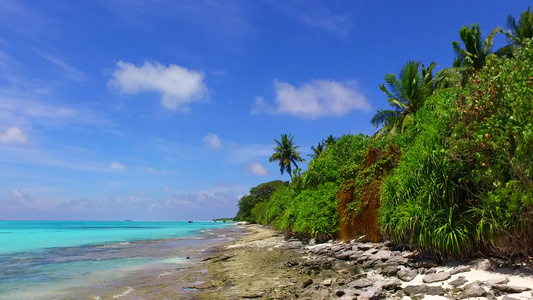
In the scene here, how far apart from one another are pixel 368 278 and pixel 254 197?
7555cm

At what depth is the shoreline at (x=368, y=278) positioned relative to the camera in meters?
7.52

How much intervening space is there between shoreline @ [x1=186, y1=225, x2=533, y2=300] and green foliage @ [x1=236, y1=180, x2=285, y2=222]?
62.7 meters

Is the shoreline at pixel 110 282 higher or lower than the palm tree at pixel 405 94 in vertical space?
lower

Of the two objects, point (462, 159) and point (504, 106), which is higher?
point (504, 106)

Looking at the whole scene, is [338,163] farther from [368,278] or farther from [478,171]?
[478,171]

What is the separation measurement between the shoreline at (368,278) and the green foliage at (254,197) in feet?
206

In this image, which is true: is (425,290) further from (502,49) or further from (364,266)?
(502,49)

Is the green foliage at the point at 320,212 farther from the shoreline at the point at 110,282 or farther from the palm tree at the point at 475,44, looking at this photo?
the palm tree at the point at 475,44

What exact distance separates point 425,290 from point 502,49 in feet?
93.5

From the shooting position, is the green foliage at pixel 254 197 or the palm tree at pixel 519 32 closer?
the palm tree at pixel 519 32

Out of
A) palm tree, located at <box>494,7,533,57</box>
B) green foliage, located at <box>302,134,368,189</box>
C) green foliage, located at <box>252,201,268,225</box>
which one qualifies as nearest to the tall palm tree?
palm tree, located at <box>494,7,533,57</box>

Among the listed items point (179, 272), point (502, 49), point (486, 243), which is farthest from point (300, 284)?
point (502, 49)

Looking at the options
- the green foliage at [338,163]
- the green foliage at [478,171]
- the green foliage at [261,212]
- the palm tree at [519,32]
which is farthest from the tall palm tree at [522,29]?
the green foliage at [261,212]

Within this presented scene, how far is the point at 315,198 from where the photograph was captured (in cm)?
2211
